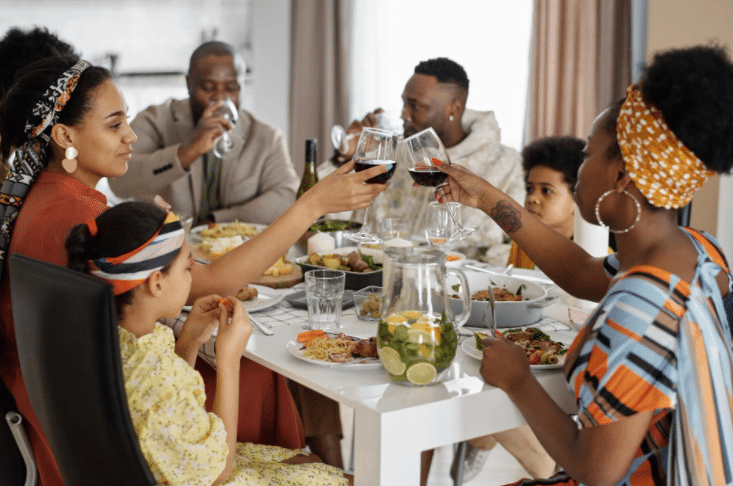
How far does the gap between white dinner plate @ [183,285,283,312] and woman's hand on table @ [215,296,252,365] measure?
0.36 metres

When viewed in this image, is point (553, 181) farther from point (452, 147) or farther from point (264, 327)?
point (264, 327)

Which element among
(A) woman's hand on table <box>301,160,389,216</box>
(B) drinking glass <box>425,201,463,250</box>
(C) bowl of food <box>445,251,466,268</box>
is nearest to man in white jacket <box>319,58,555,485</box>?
(C) bowl of food <box>445,251,466,268</box>

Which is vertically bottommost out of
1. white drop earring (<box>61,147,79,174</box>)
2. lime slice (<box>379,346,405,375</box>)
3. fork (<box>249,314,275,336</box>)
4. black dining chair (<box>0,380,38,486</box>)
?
black dining chair (<box>0,380,38,486</box>)

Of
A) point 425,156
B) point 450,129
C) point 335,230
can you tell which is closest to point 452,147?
point 450,129

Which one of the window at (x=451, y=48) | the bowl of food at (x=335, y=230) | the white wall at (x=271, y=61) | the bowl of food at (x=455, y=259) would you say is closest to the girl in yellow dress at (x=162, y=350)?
the bowl of food at (x=455, y=259)

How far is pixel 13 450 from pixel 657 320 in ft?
3.89

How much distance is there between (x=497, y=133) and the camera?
3.18 metres

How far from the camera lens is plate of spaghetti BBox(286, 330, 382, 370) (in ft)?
4.30

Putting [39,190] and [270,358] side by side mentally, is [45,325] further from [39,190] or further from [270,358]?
[39,190]

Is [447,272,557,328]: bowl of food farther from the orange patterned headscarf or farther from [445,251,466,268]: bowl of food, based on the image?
the orange patterned headscarf

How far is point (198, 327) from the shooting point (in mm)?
1435

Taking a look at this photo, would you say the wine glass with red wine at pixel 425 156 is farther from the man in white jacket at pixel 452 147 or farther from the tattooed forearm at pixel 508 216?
the man in white jacket at pixel 452 147

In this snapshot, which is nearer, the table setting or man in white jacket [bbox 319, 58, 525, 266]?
the table setting

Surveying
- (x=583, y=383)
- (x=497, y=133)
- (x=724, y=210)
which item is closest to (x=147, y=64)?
(x=497, y=133)
